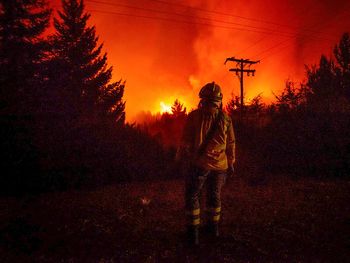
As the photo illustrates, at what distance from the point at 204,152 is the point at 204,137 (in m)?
0.23

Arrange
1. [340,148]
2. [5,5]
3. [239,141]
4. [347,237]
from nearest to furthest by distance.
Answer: [347,237], [340,148], [239,141], [5,5]

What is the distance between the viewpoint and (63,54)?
25.5 m

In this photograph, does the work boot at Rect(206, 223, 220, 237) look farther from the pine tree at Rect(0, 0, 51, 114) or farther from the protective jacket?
the pine tree at Rect(0, 0, 51, 114)

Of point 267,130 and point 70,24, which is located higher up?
point 70,24

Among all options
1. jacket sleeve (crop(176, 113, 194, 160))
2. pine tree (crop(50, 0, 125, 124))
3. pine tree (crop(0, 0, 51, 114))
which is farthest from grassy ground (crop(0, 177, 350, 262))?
pine tree (crop(50, 0, 125, 124))

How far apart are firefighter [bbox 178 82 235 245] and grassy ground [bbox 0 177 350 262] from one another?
1.89 feet

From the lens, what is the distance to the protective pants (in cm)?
415

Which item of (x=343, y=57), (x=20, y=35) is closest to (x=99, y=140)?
(x=20, y=35)

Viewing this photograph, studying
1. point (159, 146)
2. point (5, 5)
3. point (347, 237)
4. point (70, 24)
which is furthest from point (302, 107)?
point (70, 24)

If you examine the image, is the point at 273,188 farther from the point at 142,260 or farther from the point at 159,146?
the point at 142,260

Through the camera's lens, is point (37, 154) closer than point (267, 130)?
A: Yes

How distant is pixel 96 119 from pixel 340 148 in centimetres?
936

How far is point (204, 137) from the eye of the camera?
167 inches

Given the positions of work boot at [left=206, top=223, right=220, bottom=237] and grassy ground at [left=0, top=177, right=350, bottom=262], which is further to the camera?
work boot at [left=206, top=223, right=220, bottom=237]
